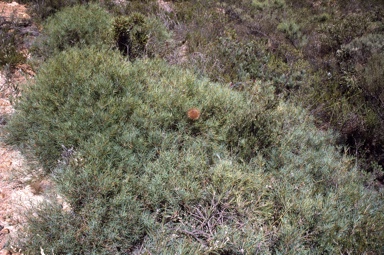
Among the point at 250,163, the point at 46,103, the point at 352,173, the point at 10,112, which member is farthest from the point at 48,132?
the point at 352,173

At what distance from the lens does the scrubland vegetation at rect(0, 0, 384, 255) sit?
94.1 inches

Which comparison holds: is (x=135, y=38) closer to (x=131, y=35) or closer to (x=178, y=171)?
(x=131, y=35)

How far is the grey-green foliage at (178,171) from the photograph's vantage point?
2.36 metres

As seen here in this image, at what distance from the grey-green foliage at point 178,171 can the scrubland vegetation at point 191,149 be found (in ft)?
0.05

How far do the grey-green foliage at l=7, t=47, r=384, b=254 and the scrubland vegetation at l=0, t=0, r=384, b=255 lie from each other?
1cm

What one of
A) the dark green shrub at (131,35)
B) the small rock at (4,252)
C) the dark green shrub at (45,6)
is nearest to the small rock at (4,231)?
the small rock at (4,252)

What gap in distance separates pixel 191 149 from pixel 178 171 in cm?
45

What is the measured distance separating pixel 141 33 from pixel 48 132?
288 cm

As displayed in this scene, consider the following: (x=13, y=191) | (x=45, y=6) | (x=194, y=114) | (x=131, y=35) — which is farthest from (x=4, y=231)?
(x=45, y=6)

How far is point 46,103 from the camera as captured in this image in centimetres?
338

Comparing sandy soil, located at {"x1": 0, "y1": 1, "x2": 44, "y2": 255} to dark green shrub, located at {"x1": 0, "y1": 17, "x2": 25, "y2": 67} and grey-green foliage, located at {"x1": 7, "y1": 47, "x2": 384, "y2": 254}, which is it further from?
dark green shrub, located at {"x1": 0, "y1": 17, "x2": 25, "y2": 67}

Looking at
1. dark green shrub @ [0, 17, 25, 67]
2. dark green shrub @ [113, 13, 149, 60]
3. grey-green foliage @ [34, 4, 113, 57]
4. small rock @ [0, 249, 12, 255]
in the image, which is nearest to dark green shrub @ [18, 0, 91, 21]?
dark green shrub @ [0, 17, 25, 67]

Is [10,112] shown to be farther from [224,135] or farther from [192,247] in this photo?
[192,247]

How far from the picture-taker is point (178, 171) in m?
2.73
